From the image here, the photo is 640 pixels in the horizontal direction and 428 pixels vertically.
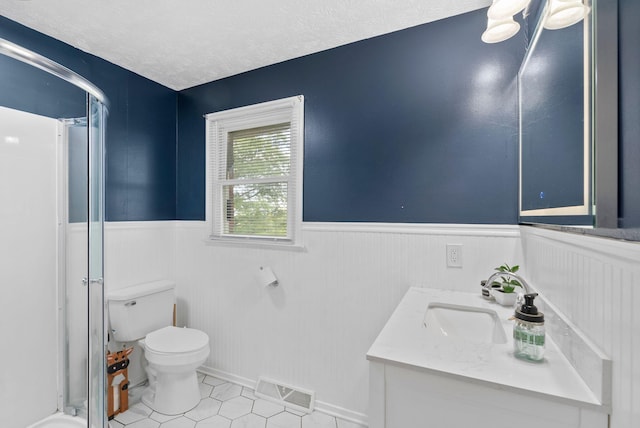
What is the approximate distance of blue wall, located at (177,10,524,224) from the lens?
5.15 feet

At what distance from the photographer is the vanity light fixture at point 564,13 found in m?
0.79

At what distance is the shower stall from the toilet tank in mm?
316

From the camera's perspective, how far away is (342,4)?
5.15ft

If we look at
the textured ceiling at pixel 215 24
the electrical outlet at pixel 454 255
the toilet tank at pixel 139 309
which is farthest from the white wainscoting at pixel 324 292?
the textured ceiling at pixel 215 24

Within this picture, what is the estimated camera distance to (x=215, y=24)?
5.73 feet

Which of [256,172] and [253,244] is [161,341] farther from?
[256,172]

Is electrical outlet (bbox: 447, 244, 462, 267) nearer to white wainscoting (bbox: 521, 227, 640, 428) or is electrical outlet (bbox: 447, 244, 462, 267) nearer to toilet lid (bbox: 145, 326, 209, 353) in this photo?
white wainscoting (bbox: 521, 227, 640, 428)

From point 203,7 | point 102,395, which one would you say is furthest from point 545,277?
point 102,395

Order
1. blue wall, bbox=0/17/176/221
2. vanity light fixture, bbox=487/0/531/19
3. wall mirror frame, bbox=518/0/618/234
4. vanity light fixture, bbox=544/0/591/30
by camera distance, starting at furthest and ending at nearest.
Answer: blue wall, bbox=0/17/176/221
vanity light fixture, bbox=487/0/531/19
vanity light fixture, bbox=544/0/591/30
wall mirror frame, bbox=518/0/618/234

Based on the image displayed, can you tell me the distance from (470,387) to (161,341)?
6.37ft

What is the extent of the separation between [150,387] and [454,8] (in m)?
3.12

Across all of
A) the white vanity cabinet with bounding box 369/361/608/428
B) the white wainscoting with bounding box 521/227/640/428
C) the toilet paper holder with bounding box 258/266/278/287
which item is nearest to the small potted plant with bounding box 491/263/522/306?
the white wainscoting with bounding box 521/227/640/428

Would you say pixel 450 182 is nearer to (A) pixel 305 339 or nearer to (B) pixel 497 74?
(B) pixel 497 74

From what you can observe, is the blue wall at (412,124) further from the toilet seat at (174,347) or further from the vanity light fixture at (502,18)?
the toilet seat at (174,347)
